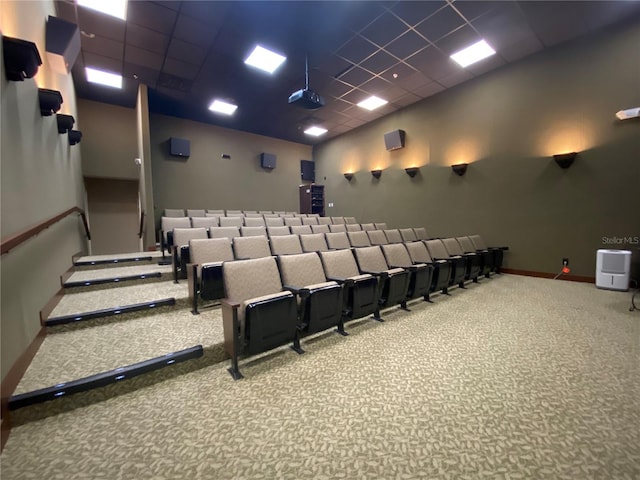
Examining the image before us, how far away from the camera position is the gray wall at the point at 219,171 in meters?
6.75

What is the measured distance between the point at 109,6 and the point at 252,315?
4565 millimetres

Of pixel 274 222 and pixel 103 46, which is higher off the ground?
pixel 103 46

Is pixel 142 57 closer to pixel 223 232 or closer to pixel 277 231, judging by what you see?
pixel 223 232

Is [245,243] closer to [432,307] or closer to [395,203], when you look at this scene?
[432,307]

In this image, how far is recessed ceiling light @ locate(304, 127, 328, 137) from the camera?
820 cm

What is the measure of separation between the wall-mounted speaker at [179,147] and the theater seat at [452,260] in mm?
6333

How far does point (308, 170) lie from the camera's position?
9664mm


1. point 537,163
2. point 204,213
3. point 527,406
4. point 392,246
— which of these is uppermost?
point 537,163

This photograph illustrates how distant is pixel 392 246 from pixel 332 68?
12.0ft

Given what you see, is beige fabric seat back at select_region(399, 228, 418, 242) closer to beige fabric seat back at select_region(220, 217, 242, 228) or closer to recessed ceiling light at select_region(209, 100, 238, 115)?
beige fabric seat back at select_region(220, 217, 242, 228)

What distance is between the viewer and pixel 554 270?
185 inches

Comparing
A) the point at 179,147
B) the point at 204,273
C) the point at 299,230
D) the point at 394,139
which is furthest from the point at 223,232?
the point at 394,139

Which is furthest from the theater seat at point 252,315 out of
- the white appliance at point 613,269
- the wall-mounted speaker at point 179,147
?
the wall-mounted speaker at point 179,147

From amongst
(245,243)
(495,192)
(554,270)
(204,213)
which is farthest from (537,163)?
(204,213)
